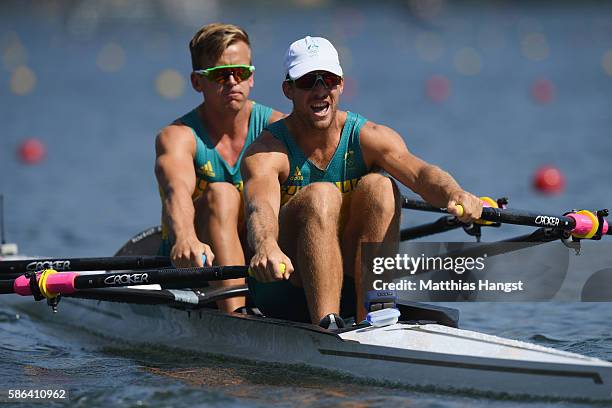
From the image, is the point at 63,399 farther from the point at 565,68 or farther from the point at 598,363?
the point at 565,68

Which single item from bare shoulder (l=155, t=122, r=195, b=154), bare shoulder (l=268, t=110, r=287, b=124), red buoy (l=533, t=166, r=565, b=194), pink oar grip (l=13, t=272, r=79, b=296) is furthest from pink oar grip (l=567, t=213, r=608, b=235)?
red buoy (l=533, t=166, r=565, b=194)

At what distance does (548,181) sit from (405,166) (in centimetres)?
888

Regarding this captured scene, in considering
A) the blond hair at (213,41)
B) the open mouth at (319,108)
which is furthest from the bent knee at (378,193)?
the blond hair at (213,41)

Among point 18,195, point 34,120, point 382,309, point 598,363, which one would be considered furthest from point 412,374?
point 34,120

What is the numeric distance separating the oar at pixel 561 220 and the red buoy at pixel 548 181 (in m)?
7.75

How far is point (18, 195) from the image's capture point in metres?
→ 15.8

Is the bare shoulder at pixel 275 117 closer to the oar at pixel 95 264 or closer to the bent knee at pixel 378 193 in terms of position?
the oar at pixel 95 264

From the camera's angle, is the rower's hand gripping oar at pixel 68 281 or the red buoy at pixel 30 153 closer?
the rower's hand gripping oar at pixel 68 281

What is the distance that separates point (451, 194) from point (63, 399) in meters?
2.40

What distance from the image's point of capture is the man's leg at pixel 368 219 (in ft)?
19.9

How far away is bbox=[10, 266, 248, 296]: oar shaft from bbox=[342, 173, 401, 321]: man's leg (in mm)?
733

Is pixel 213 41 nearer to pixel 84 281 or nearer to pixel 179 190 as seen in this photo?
pixel 179 190

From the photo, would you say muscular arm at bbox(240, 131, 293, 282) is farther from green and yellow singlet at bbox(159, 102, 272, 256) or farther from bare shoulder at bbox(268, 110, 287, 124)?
bare shoulder at bbox(268, 110, 287, 124)

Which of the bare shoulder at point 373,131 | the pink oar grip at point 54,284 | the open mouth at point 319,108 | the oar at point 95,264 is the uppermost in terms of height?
the open mouth at point 319,108
